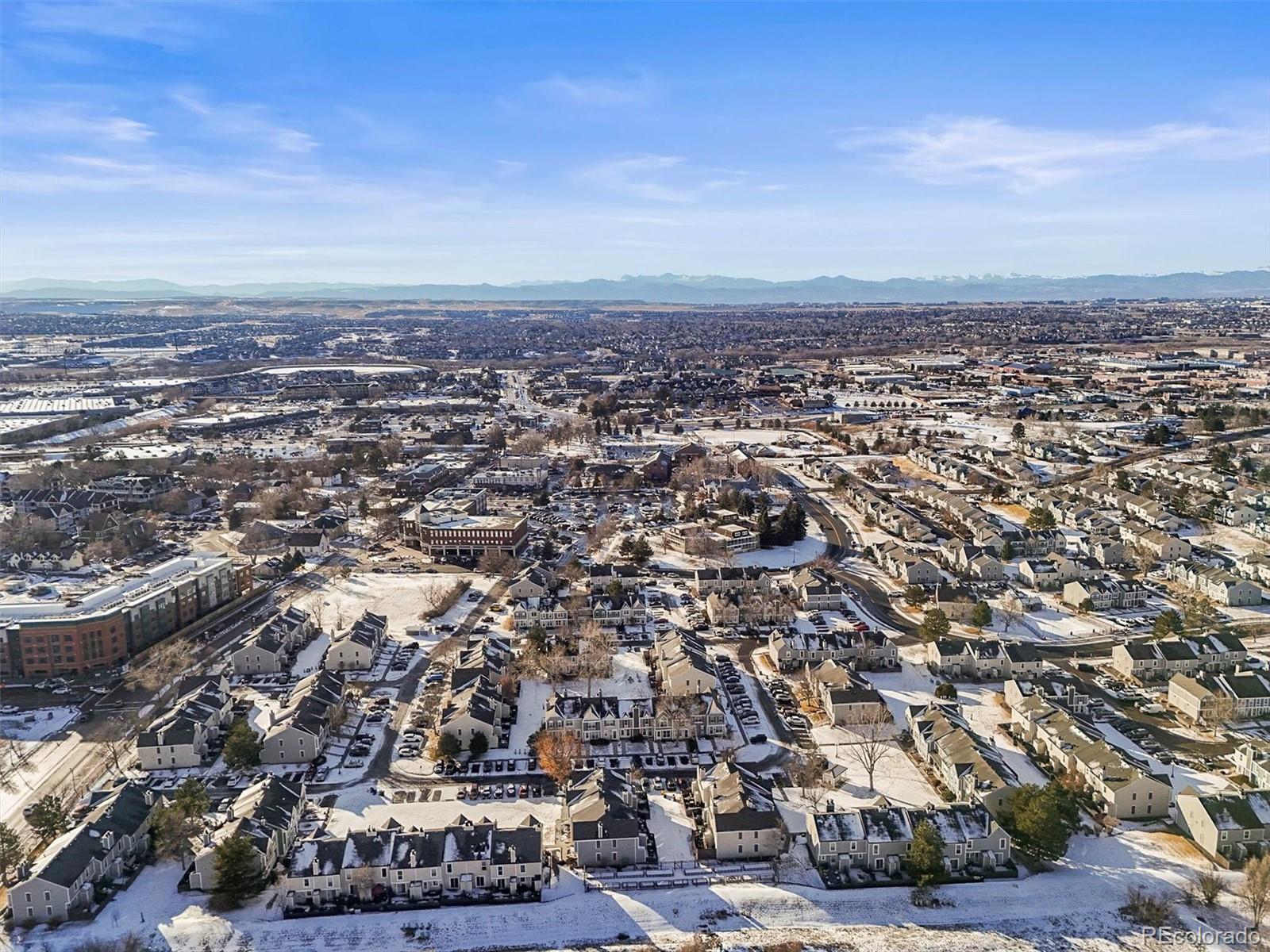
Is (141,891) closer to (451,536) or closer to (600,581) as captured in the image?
(600,581)

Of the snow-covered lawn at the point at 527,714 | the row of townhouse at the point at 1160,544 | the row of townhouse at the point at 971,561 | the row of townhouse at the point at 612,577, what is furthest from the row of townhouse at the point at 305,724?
the row of townhouse at the point at 1160,544

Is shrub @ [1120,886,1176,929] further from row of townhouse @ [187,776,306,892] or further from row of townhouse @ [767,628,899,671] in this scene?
row of townhouse @ [187,776,306,892]

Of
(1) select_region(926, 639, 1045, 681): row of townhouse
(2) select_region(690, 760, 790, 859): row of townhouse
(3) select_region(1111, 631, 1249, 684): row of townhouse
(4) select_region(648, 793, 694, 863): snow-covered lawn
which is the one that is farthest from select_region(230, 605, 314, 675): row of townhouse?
(3) select_region(1111, 631, 1249, 684): row of townhouse

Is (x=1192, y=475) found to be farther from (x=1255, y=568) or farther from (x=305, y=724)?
(x=305, y=724)

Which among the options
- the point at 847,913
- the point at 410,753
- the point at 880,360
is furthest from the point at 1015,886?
the point at 880,360

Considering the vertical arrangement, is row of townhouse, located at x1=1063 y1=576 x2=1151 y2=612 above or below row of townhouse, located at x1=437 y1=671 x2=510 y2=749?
above

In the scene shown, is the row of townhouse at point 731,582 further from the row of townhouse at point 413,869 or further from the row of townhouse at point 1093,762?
the row of townhouse at point 413,869

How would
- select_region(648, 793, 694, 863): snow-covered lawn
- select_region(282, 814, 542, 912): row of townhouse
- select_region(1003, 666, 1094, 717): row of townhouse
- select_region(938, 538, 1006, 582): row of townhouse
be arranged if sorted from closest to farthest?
select_region(282, 814, 542, 912): row of townhouse
select_region(648, 793, 694, 863): snow-covered lawn
select_region(1003, 666, 1094, 717): row of townhouse
select_region(938, 538, 1006, 582): row of townhouse
